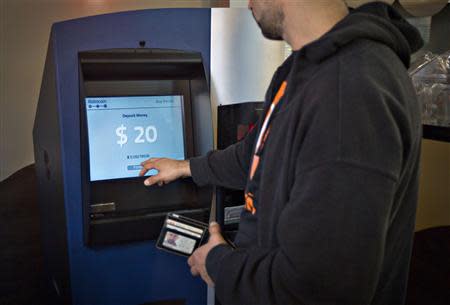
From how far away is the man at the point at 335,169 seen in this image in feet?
2.15

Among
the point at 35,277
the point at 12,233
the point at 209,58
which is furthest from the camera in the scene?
the point at 12,233

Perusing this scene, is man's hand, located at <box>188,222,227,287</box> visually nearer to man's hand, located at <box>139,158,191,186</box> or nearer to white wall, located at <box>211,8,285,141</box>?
man's hand, located at <box>139,158,191,186</box>

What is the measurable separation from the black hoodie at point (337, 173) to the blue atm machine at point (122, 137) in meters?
0.54

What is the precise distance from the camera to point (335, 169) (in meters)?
0.65

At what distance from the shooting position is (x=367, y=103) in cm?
66

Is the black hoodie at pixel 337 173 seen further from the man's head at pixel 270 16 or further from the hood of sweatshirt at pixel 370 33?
the man's head at pixel 270 16

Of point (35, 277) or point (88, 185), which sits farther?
point (35, 277)

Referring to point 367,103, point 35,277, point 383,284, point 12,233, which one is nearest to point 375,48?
point 367,103

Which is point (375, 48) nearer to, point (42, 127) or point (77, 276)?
point (77, 276)

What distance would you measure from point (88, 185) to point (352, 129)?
0.81m

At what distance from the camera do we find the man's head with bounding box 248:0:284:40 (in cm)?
87

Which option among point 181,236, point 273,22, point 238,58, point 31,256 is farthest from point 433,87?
point 31,256

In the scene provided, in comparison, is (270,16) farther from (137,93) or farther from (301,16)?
(137,93)

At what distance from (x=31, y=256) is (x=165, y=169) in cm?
192
